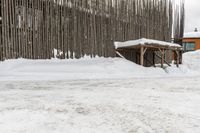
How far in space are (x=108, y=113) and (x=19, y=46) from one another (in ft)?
22.0

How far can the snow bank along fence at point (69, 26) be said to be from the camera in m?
9.28

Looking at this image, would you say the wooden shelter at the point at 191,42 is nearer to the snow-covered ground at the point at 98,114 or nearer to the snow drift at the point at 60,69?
the snow drift at the point at 60,69

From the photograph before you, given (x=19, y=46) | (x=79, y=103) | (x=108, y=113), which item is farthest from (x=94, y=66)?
(x=108, y=113)

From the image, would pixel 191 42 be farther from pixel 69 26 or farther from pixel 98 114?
pixel 98 114

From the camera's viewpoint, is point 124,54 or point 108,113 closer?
A: point 108,113

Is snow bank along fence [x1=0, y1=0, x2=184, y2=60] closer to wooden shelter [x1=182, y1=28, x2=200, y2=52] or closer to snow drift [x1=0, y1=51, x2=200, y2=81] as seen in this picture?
snow drift [x1=0, y1=51, x2=200, y2=81]

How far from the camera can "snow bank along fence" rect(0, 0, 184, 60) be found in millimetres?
9281

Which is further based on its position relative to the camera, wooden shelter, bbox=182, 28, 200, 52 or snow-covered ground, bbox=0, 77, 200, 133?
wooden shelter, bbox=182, 28, 200, 52

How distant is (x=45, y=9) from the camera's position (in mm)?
10438

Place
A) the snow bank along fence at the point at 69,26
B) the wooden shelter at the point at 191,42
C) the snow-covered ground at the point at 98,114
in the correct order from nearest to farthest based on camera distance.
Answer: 1. the snow-covered ground at the point at 98,114
2. the snow bank along fence at the point at 69,26
3. the wooden shelter at the point at 191,42

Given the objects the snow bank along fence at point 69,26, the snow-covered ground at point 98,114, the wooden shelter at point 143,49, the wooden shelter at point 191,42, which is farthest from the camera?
the wooden shelter at point 191,42

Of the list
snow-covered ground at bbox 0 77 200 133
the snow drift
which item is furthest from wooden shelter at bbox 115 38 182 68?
snow-covered ground at bbox 0 77 200 133

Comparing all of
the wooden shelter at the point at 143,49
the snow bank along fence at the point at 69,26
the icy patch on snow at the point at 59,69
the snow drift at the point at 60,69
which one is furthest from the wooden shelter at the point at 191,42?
the icy patch on snow at the point at 59,69

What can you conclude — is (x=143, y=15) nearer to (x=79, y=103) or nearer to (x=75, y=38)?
(x=75, y=38)
